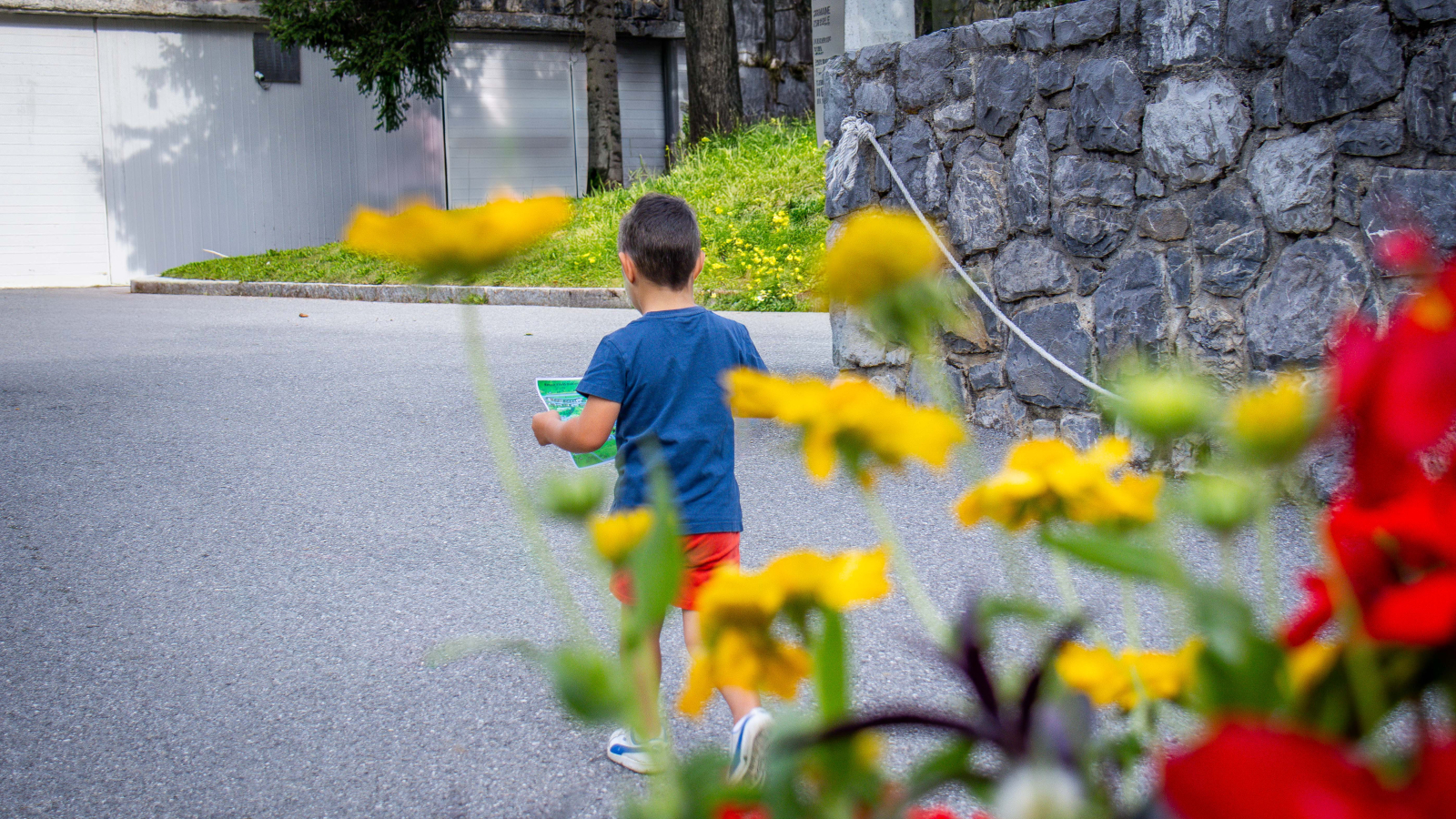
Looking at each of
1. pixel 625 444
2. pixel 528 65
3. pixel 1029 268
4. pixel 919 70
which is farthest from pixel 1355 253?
pixel 528 65

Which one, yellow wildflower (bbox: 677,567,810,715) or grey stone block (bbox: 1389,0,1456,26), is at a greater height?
grey stone block (bbox: 1389,0,1456,26)

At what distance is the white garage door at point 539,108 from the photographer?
16141 mm

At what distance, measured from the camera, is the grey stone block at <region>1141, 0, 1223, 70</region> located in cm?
362

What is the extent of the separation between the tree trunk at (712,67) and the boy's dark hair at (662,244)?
11602 millimetres

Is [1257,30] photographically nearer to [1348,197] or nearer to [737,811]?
[1348,197]

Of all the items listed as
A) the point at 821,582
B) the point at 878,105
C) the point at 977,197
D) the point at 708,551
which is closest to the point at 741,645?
the point at 821,582

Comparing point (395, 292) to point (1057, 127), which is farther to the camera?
point (395, 292)

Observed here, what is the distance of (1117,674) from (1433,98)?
10.5 feet

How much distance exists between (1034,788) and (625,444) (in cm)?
173

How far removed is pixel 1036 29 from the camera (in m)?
4.16

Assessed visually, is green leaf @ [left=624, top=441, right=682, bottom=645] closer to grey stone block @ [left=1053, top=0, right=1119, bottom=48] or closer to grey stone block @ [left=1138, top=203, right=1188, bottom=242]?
grey stone block @ [left=1138, top=203, right=1188, bottom=242]

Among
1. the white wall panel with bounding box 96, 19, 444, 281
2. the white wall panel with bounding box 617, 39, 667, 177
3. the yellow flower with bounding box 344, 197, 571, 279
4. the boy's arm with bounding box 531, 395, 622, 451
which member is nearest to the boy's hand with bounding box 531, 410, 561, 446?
the boy's arm with bounding box 531, 395, 622, 451

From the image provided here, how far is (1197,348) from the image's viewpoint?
12.2ft

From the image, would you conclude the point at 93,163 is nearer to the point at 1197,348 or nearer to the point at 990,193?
the point at 990,193
